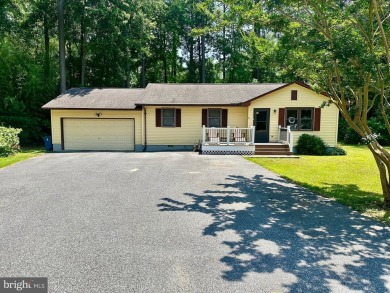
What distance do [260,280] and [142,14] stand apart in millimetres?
24602

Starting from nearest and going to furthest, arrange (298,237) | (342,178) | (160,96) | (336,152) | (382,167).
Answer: (298,237) → (382,167) → (342,178) → (336,152) → (160,96)

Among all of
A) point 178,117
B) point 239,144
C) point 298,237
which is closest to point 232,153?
point 239,144

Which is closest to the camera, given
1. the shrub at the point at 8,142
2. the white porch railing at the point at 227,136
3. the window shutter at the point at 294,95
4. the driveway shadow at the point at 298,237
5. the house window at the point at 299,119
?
the driveway shadow at the point at 298,237

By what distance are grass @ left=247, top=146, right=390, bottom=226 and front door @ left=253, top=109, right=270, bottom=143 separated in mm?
Answer: 3337

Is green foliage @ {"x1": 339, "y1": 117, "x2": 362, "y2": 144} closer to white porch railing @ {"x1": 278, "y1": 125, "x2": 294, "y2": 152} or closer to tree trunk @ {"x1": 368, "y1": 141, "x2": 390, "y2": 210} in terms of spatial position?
white porch railing @ {"x1": 278, "y1": 125, "x2": 294, "y2": 152}

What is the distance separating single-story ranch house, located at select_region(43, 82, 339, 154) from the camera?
52.1 ft

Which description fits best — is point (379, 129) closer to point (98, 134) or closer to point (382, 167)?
point (382, 167)

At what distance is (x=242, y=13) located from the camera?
7.02 meters

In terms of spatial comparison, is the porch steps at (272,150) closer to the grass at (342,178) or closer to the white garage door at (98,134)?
the grass at (342,178)

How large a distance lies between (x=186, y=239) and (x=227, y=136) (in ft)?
36.1

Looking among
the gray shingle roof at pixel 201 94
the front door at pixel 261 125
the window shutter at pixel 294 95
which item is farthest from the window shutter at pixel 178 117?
the window shutter at pixel 294 95

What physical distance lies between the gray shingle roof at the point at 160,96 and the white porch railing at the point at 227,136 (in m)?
1.73

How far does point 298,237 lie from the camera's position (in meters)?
4.62

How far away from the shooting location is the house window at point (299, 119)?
16.0m
